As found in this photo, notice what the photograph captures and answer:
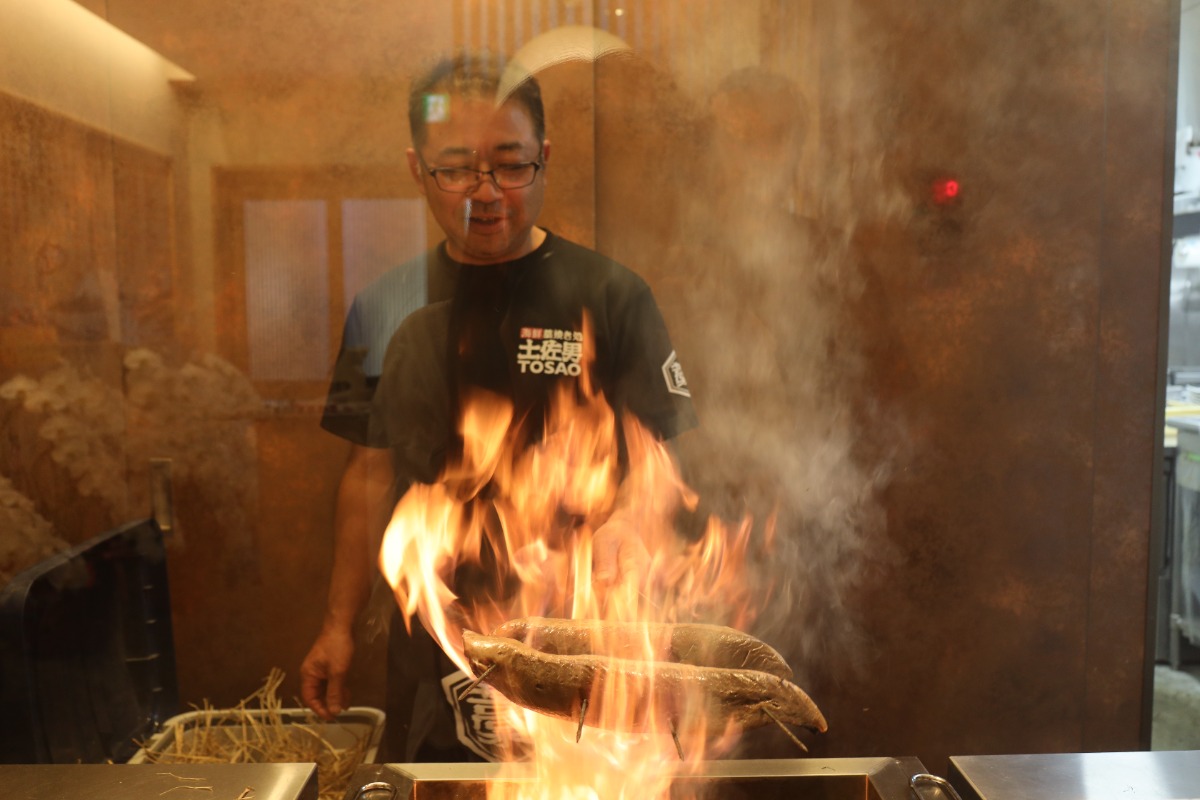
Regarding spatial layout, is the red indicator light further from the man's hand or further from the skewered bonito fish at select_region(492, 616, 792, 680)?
the man's hand

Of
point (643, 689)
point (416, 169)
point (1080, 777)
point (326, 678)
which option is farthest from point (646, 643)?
point (416, 169)

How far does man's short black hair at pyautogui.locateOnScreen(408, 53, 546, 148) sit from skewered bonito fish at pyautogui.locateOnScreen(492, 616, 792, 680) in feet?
5.08

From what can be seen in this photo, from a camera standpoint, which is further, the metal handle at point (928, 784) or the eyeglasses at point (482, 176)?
the eyeglasses at point (482, 176)

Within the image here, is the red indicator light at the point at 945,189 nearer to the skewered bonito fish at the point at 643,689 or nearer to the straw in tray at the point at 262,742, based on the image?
the skewered bonito fish at the point at 643,689

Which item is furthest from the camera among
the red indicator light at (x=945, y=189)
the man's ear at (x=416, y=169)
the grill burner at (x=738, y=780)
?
the red indicator light at (x=945, y=189)

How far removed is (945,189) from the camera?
106 inches

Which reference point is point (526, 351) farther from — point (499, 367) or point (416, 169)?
point (416, 169)

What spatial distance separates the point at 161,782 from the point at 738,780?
827 millimetres

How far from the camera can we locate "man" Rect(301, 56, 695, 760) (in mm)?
2428

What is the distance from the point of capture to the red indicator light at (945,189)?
2.68 meters

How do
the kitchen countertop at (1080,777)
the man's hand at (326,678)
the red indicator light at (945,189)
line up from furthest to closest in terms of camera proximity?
1. the red indicator light at (945,189)
2. the man's hand at (326,678)
3. the kitchen countertop at (1080,777)

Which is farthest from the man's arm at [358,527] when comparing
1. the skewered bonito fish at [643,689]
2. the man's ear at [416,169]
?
the skewered bonito fish at [643,689]

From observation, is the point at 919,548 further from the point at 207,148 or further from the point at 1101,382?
the point at 207,148

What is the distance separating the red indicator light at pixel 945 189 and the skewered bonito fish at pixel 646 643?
1.81 m
